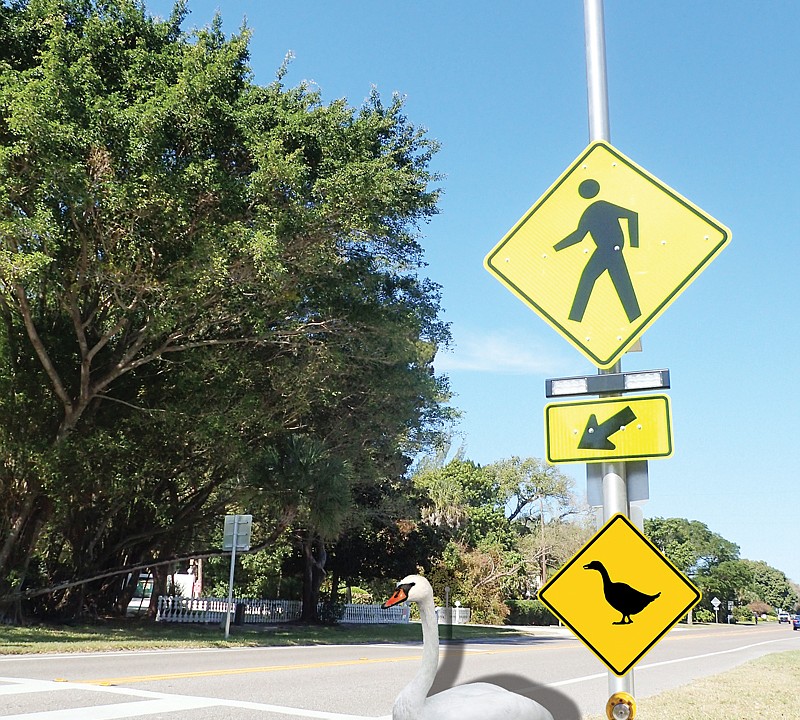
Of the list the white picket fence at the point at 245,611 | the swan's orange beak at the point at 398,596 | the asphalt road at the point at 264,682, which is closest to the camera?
the swan's orange beak at the point at 398,596

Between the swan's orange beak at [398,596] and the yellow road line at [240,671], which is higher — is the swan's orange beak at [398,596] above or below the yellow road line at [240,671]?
above

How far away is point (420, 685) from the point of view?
3830 mm

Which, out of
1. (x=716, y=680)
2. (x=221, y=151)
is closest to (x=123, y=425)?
(x=221, y=151)

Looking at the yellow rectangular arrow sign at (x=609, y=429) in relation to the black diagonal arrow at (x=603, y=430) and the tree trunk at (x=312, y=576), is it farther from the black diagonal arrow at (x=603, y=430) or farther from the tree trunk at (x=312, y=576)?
the tree trunk at (x=312, y=576)

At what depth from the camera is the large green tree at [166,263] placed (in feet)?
57.5

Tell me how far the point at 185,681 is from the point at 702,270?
10.2 m

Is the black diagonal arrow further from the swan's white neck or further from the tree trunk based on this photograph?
the tree trunk

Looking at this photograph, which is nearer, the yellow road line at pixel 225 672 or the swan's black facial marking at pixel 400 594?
the swan's black facial marking at pixel 400 594

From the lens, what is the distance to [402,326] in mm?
22844

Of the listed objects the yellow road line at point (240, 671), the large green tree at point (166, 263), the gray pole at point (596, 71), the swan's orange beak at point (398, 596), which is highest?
the large green tree at point (166, 263)

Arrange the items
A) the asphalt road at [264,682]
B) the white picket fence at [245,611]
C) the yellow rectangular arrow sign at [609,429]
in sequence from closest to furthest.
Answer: the yellow rectangular arrow sign at [609,429] < the asphalt road at [264,682] < the white picket fence at [245,611]

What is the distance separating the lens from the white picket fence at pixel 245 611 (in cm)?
2923

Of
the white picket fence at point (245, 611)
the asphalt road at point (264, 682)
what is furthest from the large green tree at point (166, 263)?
the asphalt road at point (264, 682)

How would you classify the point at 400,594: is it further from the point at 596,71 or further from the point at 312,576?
the point at 312,576
